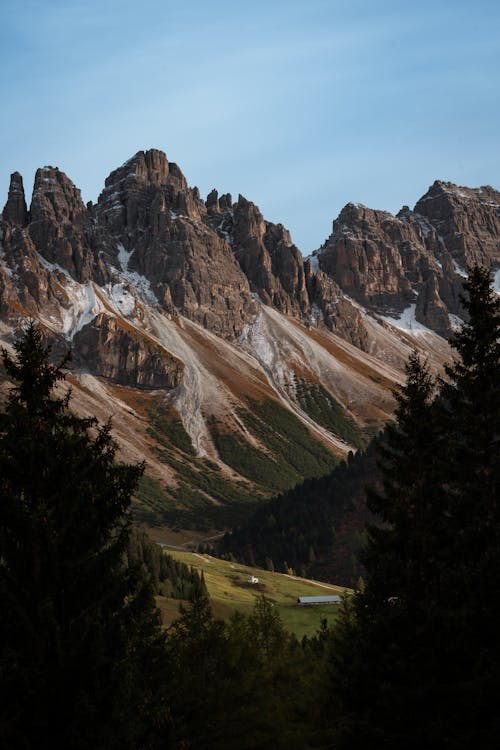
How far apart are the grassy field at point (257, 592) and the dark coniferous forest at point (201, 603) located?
218 ft

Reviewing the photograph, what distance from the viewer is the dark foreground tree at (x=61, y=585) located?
17.2 metres

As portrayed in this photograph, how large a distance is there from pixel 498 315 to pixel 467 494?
7852mm

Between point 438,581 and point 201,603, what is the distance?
662 inches

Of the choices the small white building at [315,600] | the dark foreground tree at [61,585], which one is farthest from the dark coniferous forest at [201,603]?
the small white building at [315,600]

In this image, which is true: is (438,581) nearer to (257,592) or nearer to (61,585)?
(61,585)

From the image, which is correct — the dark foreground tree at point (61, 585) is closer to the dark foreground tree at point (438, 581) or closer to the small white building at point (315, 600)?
the dark foreground tree at point (438, 581)

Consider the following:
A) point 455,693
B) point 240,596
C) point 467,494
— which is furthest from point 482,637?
point 240,596

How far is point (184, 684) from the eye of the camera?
33.6 meters

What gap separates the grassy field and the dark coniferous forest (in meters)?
66.4

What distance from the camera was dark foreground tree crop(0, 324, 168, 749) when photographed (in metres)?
17.2

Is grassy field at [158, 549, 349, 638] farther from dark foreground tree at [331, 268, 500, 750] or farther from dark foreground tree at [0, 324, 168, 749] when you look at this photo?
dark foreground tree at [0, 324, 168, 749]

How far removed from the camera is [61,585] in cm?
1895

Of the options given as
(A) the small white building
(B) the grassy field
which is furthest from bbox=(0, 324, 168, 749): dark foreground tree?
(A) the small white building

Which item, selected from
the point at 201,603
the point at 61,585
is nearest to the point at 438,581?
the point at 61,585
